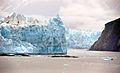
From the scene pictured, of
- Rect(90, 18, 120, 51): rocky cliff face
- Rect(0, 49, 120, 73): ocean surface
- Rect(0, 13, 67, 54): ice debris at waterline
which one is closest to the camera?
Rect(0, 49, 120, 73): ocean surface

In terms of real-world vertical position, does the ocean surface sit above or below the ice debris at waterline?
below

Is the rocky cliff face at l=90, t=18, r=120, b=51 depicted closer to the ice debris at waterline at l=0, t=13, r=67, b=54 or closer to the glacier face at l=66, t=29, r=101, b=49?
the glacier face at l=66, t=29, r=101, b=49

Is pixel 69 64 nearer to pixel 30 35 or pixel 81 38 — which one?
pixel 81 38

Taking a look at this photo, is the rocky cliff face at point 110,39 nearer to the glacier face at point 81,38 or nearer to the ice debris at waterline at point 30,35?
the glacier face at point 81,38

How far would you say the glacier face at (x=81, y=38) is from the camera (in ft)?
19.5

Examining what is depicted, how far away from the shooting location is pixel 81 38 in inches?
250

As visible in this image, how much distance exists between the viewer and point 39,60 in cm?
673

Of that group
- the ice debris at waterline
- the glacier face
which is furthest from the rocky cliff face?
the ice debris at waterline

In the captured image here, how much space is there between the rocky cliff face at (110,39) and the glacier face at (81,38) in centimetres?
10

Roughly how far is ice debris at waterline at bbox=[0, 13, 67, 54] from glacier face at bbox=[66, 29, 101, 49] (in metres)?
0.15

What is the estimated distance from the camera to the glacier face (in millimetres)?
5942

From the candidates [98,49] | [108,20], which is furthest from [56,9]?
[98,49]

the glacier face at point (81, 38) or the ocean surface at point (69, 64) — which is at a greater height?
the glacier face at point (81, 38)

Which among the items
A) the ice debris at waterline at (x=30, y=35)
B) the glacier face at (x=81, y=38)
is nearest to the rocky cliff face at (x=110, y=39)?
the glacier face at (x=81, y=38)
